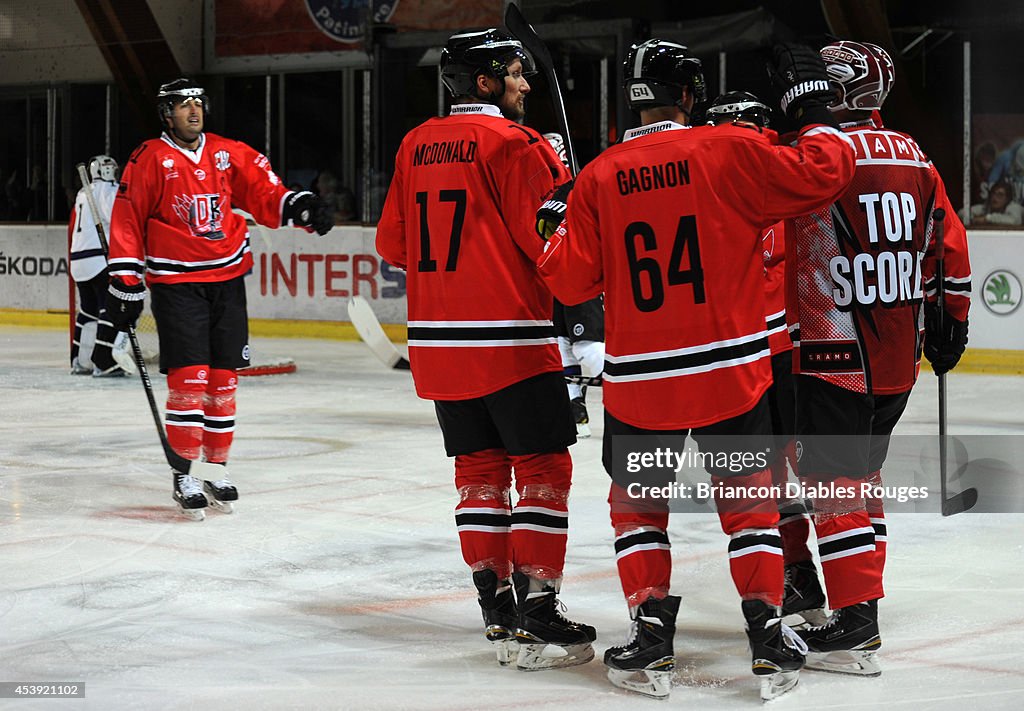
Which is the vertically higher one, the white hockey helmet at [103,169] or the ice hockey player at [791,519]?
the white hockey helmet at [103,169]

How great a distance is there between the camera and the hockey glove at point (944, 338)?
3414 mm

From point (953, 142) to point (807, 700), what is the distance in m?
9.20

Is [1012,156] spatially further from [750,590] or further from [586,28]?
[750,590]

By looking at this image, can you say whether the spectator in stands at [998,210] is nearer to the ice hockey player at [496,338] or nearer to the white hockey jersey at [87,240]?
the white hockey jersey at [87,240]

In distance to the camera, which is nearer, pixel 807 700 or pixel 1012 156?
pixel 807 700

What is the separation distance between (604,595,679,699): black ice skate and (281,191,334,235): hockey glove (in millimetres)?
2405

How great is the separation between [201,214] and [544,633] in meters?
2.43

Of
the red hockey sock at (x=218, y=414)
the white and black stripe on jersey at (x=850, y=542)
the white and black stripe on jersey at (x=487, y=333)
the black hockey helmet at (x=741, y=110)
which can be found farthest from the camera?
the red hockey sock at (x=218, y=414)

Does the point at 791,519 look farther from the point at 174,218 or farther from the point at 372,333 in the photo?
the point at 372,333

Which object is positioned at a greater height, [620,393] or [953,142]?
[953,142]

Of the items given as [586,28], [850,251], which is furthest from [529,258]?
[586,28]

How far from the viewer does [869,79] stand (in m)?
3.20

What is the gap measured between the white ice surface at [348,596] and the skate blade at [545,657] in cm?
3

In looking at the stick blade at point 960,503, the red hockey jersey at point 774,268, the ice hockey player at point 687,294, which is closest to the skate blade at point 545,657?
the ice hockey player at point 687,294
